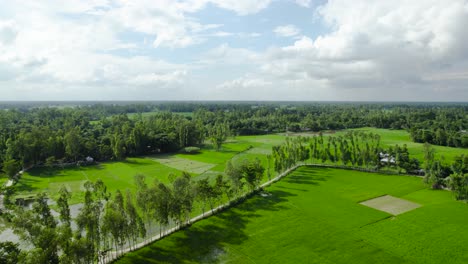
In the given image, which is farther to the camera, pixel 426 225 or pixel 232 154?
pixel 232 154

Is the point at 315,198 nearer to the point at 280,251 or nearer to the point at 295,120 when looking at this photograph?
the point at 280,251

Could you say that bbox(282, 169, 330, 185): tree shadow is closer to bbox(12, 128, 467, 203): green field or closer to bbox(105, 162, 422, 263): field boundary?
bbox(105, 162, 422, 263): field boundary

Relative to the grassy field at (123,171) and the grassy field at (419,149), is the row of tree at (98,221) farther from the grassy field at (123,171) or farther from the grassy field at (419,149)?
the grassy field at (419,149)

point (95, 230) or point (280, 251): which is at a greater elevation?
point (95, 230)

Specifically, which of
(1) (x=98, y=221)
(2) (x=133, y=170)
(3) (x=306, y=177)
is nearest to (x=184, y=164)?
(2) (x=133, y=170)

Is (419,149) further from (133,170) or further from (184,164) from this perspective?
(133,170)

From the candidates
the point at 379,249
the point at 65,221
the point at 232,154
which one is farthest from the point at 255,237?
the point at 232,154
